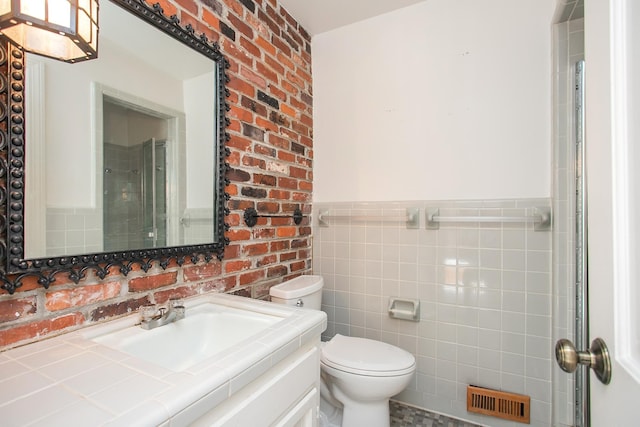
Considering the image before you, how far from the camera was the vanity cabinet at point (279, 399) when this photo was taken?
0.67 meters

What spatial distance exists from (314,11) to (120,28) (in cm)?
124

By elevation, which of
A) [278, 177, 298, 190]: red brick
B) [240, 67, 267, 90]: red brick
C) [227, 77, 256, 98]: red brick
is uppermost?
[240, 67, 267, 90]: red brick

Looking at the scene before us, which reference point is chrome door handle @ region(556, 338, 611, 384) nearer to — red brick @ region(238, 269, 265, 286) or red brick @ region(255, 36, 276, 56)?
red brick @ region(238, 269, 265, 286)

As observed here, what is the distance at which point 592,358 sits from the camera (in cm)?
54

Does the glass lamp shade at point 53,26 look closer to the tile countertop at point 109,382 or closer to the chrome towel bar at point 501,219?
the tile countertop at point 109,382

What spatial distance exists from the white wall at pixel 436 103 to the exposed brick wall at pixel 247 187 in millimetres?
234

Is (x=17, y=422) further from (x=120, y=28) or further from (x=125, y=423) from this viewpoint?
(x=120, y=28)

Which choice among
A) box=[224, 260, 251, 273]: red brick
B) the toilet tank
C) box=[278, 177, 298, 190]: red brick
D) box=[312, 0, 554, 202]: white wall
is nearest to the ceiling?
box=[312, 0, 554, 202]: white wall

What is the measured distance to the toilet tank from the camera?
1500 millimetres

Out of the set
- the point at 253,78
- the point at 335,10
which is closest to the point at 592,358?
the point at 253,78

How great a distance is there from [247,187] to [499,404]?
67.3 inches

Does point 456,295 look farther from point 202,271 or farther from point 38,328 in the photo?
point 38,328

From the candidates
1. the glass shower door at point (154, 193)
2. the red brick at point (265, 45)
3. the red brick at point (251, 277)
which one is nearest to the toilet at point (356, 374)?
the red brick at point (251, 277)

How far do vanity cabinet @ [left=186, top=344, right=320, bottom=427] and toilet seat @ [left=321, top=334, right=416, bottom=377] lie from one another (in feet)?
1.34
